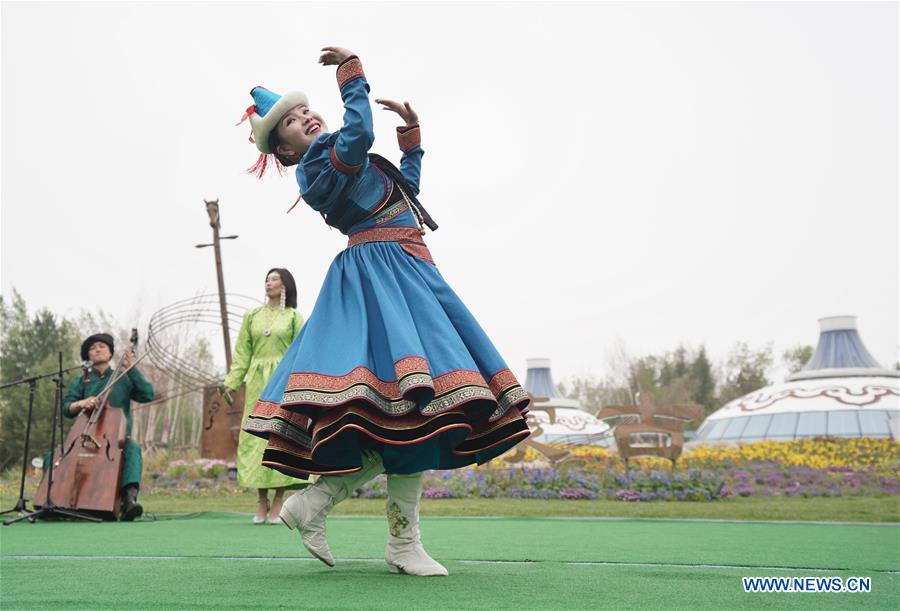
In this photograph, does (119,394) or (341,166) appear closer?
(341,166)

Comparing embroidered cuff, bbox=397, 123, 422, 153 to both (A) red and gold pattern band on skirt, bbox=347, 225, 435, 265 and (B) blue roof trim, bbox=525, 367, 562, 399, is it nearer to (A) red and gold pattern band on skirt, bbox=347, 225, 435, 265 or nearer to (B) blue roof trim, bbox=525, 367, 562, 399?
(A) red and gold pattern band on skirt, bbox=347, 225, 435, 265

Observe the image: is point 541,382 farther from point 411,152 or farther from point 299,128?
point 299,128

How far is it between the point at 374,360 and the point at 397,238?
1.87 feet

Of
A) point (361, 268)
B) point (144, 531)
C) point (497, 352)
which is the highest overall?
point (361, 268)

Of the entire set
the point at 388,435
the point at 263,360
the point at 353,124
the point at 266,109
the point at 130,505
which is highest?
the point at 266,109

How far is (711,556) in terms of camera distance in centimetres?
343

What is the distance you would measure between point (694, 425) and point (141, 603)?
4253cm

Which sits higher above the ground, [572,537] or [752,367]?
[752,367]

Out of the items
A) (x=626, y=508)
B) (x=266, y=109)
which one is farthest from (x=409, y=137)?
(x=626, y=508)

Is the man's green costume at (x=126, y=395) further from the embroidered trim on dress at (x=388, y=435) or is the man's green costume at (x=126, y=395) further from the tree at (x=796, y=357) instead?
the tree at (x=796, y=357)

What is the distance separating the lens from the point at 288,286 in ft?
20.5

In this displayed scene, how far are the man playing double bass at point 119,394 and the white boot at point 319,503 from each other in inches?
165

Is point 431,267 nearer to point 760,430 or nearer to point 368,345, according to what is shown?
point 368,345

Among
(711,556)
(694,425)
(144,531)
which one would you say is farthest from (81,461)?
(694,425)
